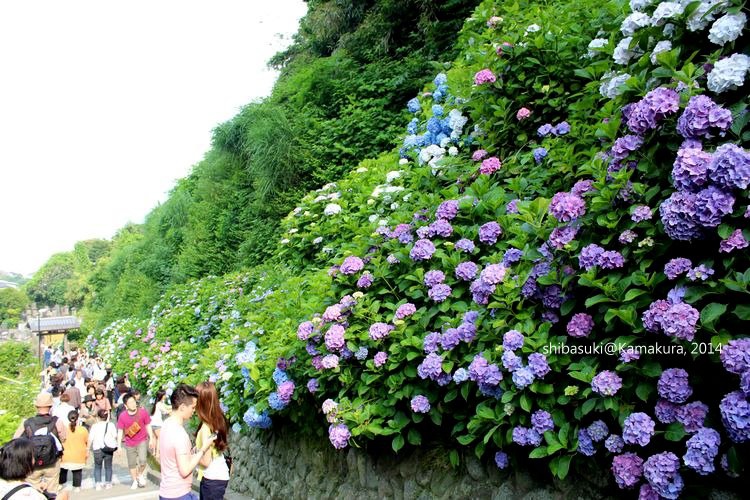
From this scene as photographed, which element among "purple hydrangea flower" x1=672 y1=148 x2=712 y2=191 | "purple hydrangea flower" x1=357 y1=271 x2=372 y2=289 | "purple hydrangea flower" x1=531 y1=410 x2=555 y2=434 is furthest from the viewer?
"purple hydrangea flower" x1=357 y1=271 x2=372 y2=289

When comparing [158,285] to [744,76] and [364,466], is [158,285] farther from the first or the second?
[744,76]

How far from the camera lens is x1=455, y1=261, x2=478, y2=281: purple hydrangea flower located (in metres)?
4.17

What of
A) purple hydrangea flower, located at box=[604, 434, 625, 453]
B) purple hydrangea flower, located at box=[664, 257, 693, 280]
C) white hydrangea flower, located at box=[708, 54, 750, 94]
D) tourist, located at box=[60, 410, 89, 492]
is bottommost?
tourist, located at box=[60, 410, 89, 492]

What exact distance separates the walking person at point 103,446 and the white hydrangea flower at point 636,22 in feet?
31.2

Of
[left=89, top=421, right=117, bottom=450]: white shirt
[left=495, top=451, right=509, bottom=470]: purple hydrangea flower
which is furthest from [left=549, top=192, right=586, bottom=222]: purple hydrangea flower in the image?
[left=89, top=421, right=117, bottom=450]: white shirt

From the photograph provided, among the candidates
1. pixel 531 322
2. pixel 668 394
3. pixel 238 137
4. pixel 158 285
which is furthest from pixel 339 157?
pixel 158 285

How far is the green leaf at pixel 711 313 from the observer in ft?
8.88

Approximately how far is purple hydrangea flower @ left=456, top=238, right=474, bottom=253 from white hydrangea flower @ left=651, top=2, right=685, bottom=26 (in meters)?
1.77

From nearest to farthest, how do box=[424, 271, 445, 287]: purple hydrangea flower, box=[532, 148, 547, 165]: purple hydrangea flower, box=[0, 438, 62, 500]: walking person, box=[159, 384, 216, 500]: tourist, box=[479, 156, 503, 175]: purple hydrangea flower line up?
box=[0, 438, 62, 500]: walking person, box=[424, 271, 445, 287]: purple hydrangea flower, box=[159, 384, 216, 500]: tourist, box=[532, 148, 547, 165]: purple hydrangea flower, box=[479, 156, 503, 175]: purple hydrangea flower

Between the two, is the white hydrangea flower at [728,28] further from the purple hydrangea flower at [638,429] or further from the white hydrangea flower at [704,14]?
the purple hydrangea flower at [638,429]

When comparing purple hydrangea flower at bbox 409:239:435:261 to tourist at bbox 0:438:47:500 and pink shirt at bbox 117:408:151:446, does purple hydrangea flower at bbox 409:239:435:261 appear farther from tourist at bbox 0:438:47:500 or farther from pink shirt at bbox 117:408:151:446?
pink shirt at bbox 117:408:151:446

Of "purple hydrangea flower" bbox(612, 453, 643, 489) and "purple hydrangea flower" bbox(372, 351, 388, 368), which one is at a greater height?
"purple hydrangea flower" bbox(372, 351, 388, 368)

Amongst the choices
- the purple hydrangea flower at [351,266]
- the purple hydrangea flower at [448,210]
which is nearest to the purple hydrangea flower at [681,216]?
the purple hydrangea flower at [448,210]

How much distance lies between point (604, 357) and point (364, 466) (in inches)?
92.0
